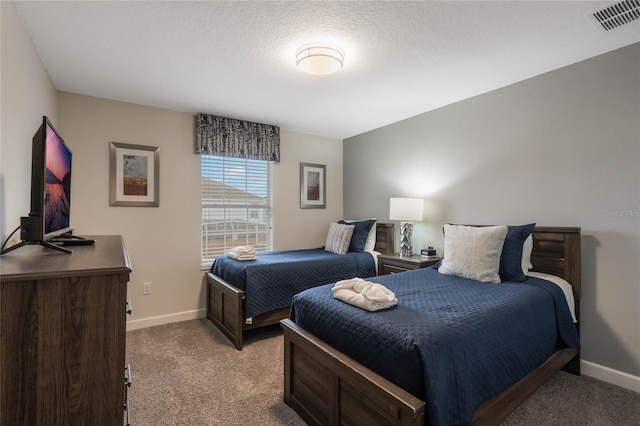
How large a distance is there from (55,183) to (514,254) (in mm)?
3093

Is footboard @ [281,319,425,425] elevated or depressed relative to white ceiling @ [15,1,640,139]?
depressed

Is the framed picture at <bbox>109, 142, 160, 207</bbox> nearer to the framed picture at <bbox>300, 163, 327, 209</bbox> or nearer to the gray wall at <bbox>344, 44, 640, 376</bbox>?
the framed picture at <bbox>300, 163, 327, 209</bbox>

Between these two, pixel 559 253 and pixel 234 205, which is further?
pixel 234 205

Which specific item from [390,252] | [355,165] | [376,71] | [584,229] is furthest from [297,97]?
[584,229]

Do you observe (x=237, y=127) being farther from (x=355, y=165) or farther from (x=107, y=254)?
(x=107, y=254)

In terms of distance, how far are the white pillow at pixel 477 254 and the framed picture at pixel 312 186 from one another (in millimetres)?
2337

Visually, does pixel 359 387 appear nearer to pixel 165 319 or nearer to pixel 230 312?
pixel 230 312

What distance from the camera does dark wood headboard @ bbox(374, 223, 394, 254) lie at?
3971mm

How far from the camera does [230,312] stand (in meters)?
2.96

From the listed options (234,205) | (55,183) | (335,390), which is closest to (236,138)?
(234,205)

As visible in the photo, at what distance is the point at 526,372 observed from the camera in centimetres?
175

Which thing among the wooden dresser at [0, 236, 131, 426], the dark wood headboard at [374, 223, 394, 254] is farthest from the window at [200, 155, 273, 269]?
the wooden dresser at [0, 236, 131, 426]

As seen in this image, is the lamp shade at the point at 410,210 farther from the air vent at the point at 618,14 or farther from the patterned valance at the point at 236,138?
the air vent at the point at 618,14

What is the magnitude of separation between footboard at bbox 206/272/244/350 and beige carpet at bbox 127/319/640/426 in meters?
0.14
